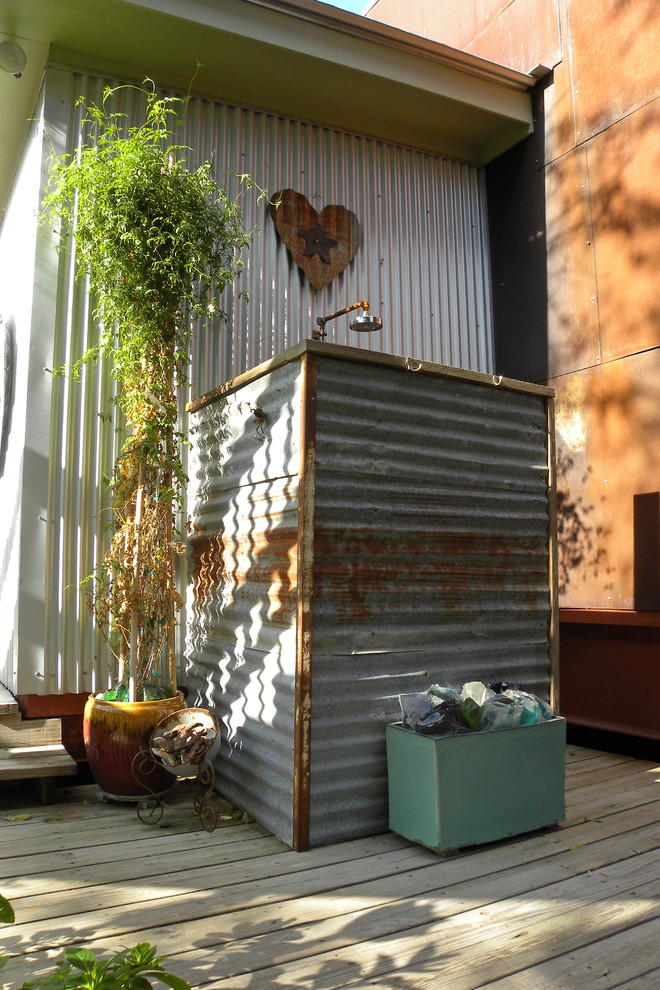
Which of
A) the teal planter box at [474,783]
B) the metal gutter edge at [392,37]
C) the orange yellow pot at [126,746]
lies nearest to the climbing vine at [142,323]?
the orange yellow pot at [126,746]

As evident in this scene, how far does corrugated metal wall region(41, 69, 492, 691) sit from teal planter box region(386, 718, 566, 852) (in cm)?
183

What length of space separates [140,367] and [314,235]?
181 cm

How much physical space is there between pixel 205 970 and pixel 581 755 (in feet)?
10.2

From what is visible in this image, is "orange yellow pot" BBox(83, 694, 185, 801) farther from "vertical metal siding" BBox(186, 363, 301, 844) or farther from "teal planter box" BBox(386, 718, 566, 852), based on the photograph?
"teal planter box" BBox(386, 718, 566, 852)

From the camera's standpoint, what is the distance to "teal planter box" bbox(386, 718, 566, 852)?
3.02 meters

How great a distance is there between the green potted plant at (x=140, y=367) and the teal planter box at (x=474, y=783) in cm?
117

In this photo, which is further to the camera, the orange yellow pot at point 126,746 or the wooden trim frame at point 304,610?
the orange yellow pot at point 126,746

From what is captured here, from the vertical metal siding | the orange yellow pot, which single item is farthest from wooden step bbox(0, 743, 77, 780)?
the vertical metal siding

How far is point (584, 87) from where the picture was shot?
503cm

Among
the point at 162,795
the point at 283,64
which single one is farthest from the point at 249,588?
the point at 283,64

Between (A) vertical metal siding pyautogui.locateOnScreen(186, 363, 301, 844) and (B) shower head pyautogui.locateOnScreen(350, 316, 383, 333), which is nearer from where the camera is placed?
(A) vertical metal siding pyautogui.locateOnScreen(186, 363, 301, 844)

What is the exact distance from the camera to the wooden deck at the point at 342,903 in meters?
2.18

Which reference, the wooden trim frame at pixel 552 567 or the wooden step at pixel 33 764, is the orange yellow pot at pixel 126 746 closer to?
the wooden step at pixel 33 764

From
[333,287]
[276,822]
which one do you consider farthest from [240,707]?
[333,287]
